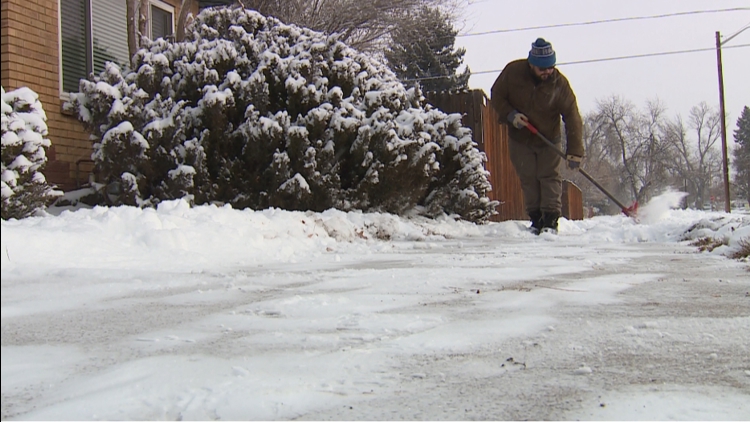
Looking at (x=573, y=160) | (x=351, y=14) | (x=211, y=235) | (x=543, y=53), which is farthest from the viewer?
(x=351, y=14)

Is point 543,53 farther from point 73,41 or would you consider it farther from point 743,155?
point 743,155

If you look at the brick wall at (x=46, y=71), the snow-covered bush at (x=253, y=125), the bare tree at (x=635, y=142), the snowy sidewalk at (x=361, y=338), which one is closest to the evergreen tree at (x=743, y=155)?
the bare tree at (x=635, y=142)

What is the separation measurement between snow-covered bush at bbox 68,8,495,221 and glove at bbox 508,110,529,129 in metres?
0.91

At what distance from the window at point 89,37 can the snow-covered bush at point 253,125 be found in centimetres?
193

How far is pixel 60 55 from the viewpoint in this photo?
7652mm

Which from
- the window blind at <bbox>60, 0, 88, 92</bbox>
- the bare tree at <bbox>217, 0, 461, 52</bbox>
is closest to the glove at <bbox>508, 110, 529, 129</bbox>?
the window blind at <bbox>60, 0, 88, 92</bbox>

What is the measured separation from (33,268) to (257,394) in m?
1.88

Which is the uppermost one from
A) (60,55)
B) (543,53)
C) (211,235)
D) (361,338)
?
(60,55)

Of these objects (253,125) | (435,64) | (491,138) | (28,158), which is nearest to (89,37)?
(253,125)

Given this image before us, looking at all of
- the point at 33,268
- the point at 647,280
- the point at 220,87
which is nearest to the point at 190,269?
the point at 33,268

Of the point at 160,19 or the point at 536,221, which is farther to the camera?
the point at 160,19

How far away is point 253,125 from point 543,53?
300cm

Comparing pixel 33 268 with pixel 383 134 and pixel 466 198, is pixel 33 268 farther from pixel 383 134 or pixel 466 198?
pixel 466 198

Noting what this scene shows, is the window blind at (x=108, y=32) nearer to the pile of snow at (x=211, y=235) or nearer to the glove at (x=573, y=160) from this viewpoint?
the pile of snow at (x=211, y=235)
